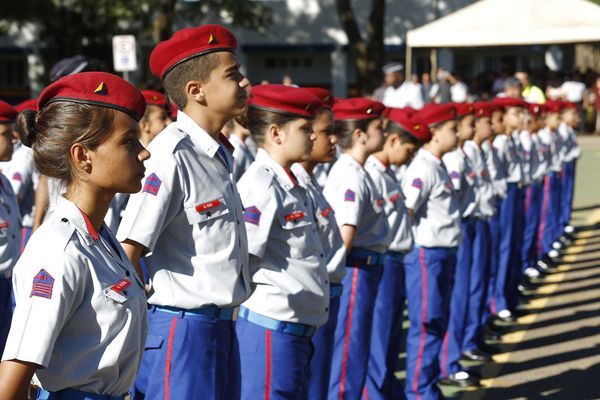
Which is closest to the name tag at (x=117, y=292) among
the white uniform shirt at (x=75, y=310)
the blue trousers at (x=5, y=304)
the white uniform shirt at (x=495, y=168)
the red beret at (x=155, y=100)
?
the white uniform shirt at (x=75, y=310)

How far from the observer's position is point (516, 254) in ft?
36.9

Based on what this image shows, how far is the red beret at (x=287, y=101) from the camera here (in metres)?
4.88

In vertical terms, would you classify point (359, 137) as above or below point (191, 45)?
below

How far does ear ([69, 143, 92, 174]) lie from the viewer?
2.98 metres

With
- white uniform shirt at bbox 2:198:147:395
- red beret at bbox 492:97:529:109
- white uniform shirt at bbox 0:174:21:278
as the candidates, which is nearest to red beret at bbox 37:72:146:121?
white uniform shirt at bbox 2:198:147:395

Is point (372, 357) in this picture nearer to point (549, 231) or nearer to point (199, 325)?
point (199, 325)

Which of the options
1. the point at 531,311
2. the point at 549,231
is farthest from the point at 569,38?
the point at 531,311

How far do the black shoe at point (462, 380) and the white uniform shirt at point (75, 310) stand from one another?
5.04m

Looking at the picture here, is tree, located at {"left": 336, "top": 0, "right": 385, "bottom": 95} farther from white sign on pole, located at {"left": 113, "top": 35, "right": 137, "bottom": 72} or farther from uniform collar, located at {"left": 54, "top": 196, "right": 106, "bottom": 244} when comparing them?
uniform collar, located at {"left": 54, "top": 196, "right": 106, "bottom": 244}

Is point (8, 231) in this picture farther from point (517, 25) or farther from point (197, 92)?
point (517, 25)

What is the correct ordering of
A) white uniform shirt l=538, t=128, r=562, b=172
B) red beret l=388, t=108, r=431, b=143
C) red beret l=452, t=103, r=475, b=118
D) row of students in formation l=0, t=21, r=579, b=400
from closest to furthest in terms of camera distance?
row of students in formation l=0, t=21, r=579, b=400
red beret l=388, t=108, r=431, b=143
red beret l=452, t=103, r=475, b=118
white uniform shirt l=538, t=128, r=562, b=172

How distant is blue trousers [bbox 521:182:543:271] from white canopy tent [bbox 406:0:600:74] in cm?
672

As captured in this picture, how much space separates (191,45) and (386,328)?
2.94 metres

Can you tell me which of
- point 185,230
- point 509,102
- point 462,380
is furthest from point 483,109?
point 185,230
